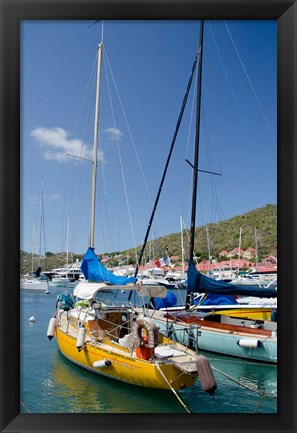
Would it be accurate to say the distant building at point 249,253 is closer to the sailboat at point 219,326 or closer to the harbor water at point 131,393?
the sailboat at point 219,326

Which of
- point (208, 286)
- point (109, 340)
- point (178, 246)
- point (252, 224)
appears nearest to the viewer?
point (109, 340)

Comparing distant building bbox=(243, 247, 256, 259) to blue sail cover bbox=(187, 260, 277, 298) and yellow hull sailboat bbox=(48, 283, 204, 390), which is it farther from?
yellow hull sailboat bbox=(48, 283, 204, 390)

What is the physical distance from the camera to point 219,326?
7254 millimetres

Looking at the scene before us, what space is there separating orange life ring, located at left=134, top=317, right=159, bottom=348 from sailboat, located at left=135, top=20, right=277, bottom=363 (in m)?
0.68

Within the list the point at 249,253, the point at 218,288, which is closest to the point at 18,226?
the point at 218,288

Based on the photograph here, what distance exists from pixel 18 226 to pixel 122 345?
339cm

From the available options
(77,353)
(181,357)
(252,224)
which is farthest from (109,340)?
(252,224)

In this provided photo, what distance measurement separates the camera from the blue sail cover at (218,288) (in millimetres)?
5787

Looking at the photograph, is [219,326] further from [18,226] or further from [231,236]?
[231,236]

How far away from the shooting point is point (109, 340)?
18.6 feet

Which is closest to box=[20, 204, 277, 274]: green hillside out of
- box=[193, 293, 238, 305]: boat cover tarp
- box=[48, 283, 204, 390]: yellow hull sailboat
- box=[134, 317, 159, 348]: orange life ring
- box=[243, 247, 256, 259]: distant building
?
box=[243, 247, 256, 259]: distant building

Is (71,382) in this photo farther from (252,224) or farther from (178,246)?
(178,246)

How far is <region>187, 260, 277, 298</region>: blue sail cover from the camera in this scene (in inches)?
228
